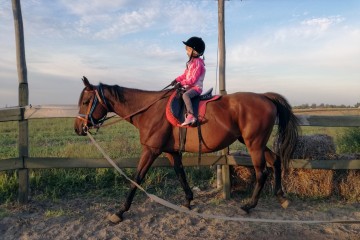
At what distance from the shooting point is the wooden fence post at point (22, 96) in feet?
18.0

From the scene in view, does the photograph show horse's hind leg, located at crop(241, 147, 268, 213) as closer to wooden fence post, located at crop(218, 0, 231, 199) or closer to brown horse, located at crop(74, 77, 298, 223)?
brown horse, located at crop(74, 77, 298, 223)

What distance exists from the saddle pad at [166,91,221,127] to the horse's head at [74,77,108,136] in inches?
40.7

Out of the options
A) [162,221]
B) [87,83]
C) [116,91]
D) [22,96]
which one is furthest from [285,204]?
[22,96]

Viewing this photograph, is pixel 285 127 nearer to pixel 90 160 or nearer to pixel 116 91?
pixel 116 91

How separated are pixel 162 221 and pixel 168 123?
58.5 inches

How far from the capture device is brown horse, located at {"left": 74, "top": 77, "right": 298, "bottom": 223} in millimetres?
5121

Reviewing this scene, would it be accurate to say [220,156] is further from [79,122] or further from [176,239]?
[79,122]

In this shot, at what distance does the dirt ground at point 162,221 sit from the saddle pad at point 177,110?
1464mm

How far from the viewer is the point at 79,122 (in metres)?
5.12

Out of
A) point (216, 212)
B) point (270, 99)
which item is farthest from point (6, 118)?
point (270, 99)

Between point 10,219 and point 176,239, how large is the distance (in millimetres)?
2492

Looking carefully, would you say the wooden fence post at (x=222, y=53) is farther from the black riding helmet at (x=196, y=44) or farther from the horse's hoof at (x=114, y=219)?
the horse's hoof at (x=114, y=219)

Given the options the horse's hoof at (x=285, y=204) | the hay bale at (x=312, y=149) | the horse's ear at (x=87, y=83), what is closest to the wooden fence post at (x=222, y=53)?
the horse's hoof at (x=285, y=204)

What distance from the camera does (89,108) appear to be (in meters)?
5.09
